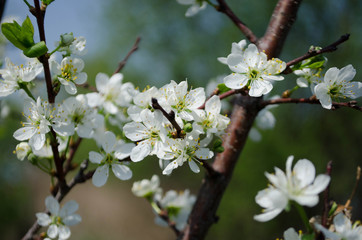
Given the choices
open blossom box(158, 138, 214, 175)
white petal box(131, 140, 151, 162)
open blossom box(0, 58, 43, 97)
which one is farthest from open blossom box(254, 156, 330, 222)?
open blossom box(0, 58, 43, 97)

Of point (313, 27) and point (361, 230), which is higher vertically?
point (361, 230)

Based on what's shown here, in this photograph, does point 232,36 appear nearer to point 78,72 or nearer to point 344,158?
point 344,158

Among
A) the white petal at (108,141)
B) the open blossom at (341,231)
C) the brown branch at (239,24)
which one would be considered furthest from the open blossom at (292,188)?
the brown branch at (239,24)

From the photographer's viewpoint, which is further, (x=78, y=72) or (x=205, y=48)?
(x=205, y=48)

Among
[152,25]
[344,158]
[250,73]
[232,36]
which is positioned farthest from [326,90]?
[152,25]

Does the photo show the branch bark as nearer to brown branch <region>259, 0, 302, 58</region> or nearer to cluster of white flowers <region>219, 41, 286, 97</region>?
brown branch <region>259, 0, 302, 58</region>

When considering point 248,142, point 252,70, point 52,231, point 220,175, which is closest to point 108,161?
point 52,231
